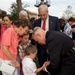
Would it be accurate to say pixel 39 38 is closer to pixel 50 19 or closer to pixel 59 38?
pixel 59 38

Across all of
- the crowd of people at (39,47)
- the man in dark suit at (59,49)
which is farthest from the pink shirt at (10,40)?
the man in dark suit at (59,49)

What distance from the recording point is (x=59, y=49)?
3.68 m

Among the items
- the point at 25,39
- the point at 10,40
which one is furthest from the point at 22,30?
the point at 25,39

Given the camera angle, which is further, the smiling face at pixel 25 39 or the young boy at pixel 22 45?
the young boy at pixel 22 45

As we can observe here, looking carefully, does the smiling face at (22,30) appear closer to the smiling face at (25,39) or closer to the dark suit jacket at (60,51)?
the smiling face at (25,39)

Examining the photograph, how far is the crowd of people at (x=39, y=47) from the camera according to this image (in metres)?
3.73

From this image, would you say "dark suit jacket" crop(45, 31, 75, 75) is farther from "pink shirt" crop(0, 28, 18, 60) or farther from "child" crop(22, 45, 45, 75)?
"pink shirt" crop(0, 28, 18, 60)

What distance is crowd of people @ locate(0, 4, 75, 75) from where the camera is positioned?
3.73 metres

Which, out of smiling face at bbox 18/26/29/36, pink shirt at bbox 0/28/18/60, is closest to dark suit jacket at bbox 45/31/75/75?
smiling face at bbox 18/26/29/36

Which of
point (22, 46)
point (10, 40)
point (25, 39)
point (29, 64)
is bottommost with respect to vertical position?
point (29, 64)

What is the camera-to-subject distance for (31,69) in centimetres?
460

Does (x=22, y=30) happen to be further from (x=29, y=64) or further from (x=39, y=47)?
(x=39, y=47)

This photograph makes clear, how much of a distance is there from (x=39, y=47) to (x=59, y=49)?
1695 millimetres

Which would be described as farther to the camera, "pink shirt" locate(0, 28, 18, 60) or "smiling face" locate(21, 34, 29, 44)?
"smiling face" locate(21, 34, 29, 44)
